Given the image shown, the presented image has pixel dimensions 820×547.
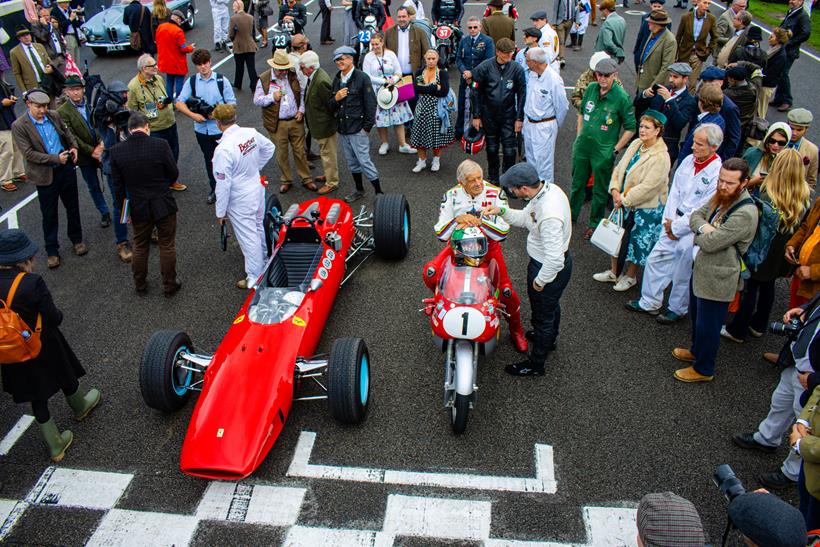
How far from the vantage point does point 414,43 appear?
10211 millimetres

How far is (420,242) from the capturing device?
8047 mm

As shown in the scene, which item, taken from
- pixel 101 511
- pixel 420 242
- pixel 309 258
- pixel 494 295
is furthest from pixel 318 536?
pixel 420 242

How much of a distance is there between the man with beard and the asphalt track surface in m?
0.61

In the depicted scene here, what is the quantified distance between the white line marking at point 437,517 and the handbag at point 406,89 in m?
6.76

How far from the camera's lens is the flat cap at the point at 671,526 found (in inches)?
109

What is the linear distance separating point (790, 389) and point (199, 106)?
24.2ft

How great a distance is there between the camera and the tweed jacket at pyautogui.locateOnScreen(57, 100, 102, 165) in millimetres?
Result: 7621

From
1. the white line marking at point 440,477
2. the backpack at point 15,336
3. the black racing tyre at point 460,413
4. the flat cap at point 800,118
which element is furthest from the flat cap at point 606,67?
the backpack at point 15,336

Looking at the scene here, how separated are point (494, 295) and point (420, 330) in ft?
3.92

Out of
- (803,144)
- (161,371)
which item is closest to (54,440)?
(161,371)

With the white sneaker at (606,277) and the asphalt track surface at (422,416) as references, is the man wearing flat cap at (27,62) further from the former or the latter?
the white sneaker at (606,277)

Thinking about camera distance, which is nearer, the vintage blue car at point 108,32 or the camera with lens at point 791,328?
the camera with lens at point 791,328

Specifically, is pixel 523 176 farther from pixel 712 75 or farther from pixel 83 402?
pixel 83 402

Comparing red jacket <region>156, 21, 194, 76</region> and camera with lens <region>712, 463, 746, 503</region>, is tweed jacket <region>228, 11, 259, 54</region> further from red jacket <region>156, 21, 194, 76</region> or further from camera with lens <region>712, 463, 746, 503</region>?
camera with lens <region>712, 463, 746, 503</region>
